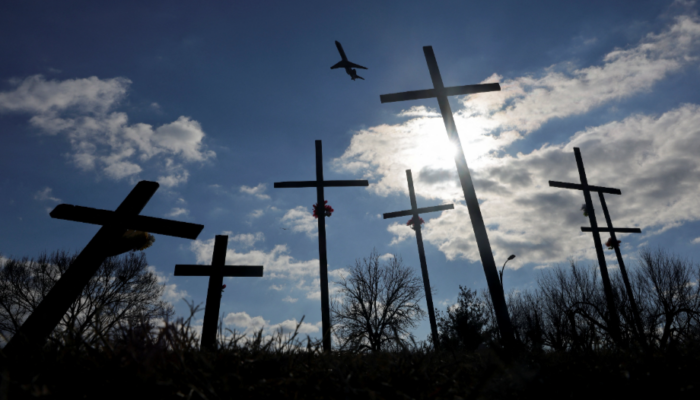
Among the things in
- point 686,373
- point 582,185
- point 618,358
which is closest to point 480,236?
point 618,358

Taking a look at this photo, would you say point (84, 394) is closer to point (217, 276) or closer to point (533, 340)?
point (533, 340)

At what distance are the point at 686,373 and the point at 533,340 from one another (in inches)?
41.5

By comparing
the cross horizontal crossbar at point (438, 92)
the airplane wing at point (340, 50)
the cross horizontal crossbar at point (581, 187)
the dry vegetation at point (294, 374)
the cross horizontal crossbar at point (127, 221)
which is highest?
the airplane wing at point (340, 50)

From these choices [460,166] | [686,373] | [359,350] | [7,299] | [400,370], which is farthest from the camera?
[7,299]

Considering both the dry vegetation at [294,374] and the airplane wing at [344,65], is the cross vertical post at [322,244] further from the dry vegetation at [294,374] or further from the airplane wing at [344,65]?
the dry vegetation at [294,374]

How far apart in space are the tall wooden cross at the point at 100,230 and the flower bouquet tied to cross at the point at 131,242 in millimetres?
91

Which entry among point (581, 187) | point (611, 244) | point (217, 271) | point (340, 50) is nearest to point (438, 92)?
point (217, 271)

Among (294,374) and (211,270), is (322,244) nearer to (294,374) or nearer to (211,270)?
(211,270)

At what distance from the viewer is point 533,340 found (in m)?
2.80

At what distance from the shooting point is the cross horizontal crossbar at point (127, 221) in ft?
16.1

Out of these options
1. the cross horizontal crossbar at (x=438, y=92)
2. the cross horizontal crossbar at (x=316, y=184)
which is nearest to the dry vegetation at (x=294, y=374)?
the cross horizontal crossbar at (x=438, y=92)

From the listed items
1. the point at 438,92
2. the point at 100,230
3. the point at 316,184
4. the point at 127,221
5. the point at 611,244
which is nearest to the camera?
the point at 100,230

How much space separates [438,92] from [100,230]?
6.03 meters

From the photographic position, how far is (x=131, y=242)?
16.7 ft
